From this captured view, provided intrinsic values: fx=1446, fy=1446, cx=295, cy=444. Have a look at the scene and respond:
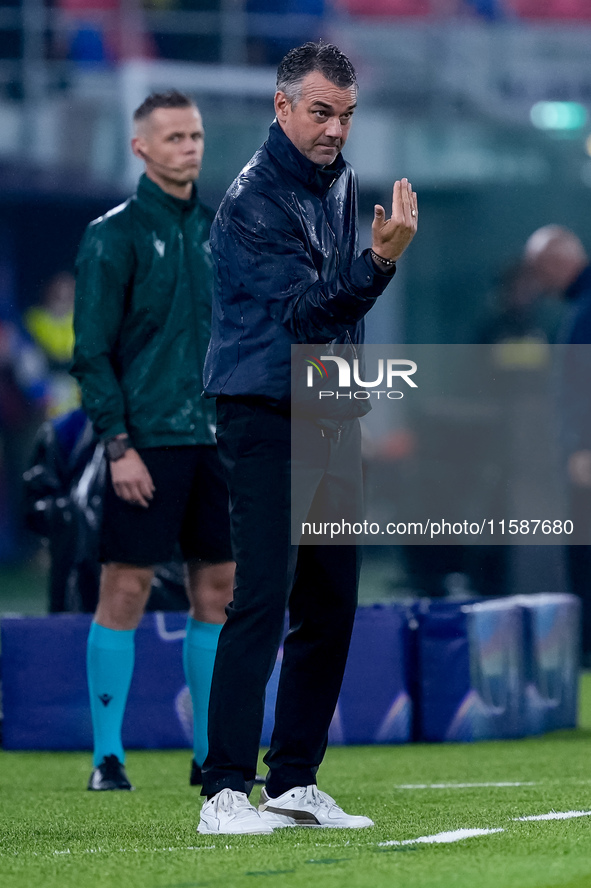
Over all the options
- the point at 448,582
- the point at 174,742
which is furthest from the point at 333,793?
the point at 448,582

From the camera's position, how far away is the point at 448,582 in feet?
24.7

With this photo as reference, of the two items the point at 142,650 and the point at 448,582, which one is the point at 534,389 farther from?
the point at 142,650

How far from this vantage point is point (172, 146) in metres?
3.78

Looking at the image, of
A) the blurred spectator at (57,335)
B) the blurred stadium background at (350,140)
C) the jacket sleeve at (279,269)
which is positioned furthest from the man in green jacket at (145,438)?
the blurred stadium background at (350,140)

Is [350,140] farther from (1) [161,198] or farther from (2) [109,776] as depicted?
(2) [109,776]

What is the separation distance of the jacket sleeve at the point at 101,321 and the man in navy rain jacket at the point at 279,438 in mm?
900

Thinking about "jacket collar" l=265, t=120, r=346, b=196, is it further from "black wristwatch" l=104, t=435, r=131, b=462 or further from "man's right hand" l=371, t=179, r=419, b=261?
"black wristwatch" l=104, t=435, r=131, b=462

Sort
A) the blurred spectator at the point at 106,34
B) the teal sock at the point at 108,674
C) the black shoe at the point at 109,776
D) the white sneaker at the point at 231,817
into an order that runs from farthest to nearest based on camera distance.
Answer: the blurred spectator at the point at 106,34
the teal sock at the point at 108,674
the black shoe at the point at 109,776
the white sneaker at the point at 231,817

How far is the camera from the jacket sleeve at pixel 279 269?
2.50m

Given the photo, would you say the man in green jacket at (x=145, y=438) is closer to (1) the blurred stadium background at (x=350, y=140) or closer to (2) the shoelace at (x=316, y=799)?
(2) the shoelace at (x=316, y=799)

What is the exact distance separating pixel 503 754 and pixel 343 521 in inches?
64.7

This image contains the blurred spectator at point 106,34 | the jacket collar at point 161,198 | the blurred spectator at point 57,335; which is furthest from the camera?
the blurred spectator at point 106,34

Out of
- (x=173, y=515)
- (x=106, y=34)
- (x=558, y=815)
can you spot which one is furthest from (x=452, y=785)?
(x=106, y=34)

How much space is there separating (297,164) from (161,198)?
3.70 ft
